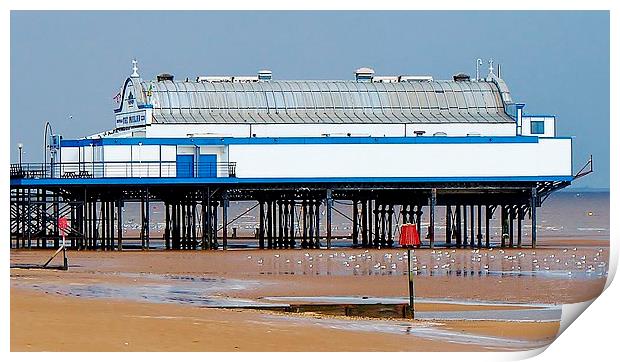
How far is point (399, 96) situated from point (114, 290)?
22.1 meters

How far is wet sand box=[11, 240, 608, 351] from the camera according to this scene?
1886cm

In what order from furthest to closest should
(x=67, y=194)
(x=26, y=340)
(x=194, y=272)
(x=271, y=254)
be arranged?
1. (x=67, y=194)
2. (x=271, y=254)
3. (x=194, y=272)
4. (x=26, y=340)

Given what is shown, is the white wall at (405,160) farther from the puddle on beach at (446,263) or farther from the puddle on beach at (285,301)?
the puddle on beach at (285,301)

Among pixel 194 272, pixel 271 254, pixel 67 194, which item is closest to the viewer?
pixel 194 272

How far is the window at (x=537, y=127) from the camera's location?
45.8 meters

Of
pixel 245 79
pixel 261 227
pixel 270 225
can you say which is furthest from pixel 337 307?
pixel 270 225

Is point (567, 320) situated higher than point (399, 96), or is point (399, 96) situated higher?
point (399, 96)

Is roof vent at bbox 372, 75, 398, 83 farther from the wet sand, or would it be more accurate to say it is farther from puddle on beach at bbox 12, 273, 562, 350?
puddle on beach at bbox 12, 273, 562, 350

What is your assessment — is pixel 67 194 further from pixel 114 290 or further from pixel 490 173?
pixel 114 290

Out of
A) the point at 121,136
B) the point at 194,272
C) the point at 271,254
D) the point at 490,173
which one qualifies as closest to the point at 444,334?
the point at 194,272

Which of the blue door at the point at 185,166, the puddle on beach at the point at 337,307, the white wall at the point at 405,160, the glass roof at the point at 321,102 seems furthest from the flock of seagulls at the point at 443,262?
the puddle on beach at the point at 337,307

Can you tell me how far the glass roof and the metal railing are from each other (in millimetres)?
1968

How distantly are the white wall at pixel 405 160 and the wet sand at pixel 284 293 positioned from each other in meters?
2.21

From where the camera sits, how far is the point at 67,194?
44844 millimetres
